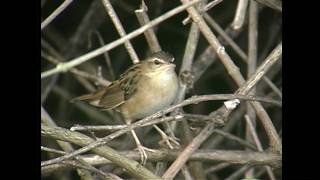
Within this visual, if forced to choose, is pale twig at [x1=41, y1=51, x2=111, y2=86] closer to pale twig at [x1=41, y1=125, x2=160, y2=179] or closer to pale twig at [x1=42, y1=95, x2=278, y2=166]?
pale twig at [x1=41, y1=125, x2=160, y2=179]

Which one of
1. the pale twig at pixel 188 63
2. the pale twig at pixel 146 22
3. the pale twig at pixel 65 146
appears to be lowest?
the pale twig at pixel 65 146

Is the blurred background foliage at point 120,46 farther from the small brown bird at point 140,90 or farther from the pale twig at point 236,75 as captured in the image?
the pale twig at point 236,75

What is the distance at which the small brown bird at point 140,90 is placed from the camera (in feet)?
13.8

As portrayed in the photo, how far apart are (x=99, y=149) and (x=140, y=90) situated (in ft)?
5.82

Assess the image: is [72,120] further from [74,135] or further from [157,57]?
[74,135]

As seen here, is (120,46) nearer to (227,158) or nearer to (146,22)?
(146,22)

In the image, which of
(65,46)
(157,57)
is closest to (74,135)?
(157,57)

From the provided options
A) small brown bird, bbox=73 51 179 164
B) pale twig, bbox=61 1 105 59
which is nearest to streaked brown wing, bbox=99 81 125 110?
small brown bird, bbox=73 51 179 164

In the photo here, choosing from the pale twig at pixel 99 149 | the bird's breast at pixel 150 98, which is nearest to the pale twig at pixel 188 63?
the bird's breast at pixel 150 98

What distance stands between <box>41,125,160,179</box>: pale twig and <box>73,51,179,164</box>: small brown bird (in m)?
1.52

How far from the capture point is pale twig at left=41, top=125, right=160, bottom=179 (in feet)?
8.34

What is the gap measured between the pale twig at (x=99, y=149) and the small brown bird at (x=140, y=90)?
1.52m

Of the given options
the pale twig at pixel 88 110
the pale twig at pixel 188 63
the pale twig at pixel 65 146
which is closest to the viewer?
the pale twig at pixel 65 146

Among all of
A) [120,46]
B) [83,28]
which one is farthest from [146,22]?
[120,46]
